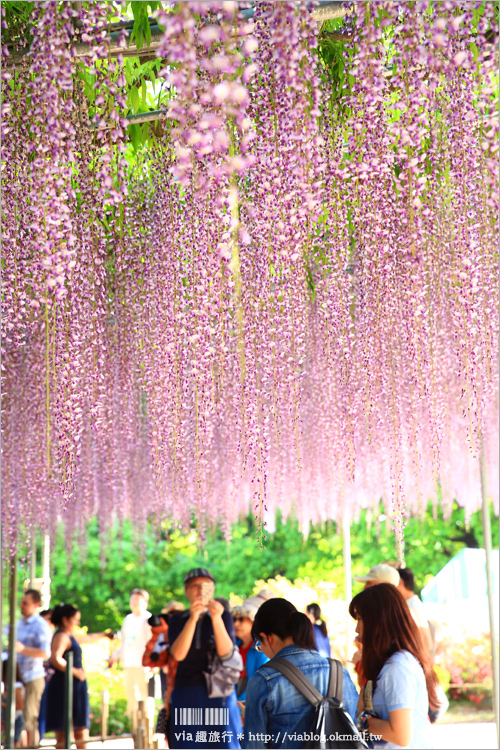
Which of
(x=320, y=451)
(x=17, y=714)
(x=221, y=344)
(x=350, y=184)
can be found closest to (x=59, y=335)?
(x=221, y=344)

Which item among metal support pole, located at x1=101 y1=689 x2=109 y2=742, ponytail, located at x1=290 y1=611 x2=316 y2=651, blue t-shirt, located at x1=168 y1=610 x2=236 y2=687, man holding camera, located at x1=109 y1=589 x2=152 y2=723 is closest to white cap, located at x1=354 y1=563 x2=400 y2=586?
blue t-shirt, located at x1=168 y1=610 x2=236 y2=687

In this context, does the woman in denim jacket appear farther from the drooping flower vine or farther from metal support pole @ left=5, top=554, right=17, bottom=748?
metal support pole @ left=5, top=554, right=17, bottom=748

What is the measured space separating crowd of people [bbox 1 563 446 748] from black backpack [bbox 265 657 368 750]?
0.05 ft

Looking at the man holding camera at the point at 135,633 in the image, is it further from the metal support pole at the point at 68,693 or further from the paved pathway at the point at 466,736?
the paved pathway at the point at 466,736

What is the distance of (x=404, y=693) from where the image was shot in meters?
2.44

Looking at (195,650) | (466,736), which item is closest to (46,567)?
(195,650)

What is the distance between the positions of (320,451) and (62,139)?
425cm

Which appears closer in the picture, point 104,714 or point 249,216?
point 249,216

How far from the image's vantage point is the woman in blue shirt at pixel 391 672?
2.43 metres

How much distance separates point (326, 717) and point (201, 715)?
60.0 inches

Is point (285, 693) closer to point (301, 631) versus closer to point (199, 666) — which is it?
point (301, 631)

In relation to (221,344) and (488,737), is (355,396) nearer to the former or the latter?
(221,344)

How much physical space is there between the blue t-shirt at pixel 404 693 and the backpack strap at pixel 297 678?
25 centimetres

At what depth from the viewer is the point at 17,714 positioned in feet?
21.2
